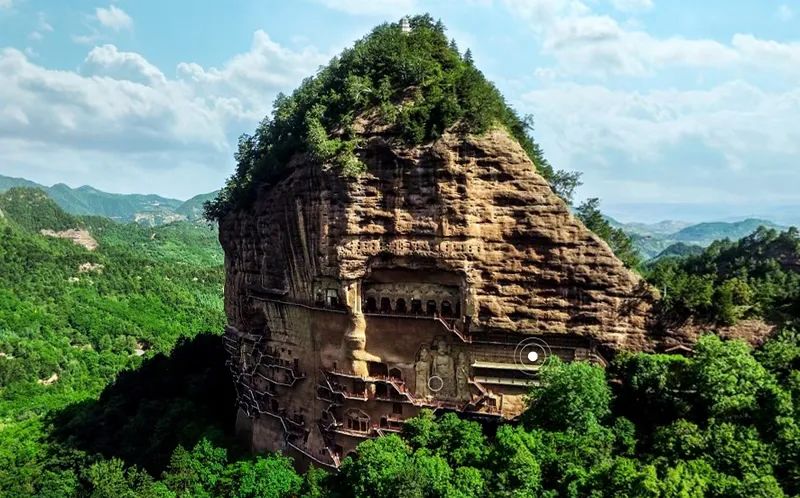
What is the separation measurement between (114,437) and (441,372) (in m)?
22.7

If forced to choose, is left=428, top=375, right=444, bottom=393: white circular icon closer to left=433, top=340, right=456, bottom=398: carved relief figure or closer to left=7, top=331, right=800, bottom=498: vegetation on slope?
left=433, top=340, right=456, bottom=398: carved relief figure

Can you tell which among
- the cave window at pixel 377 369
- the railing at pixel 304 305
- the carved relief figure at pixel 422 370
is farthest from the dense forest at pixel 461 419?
the railing at pixel 304 305

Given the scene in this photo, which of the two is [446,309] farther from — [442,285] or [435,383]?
[435,383]

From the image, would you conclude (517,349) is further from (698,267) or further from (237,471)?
(698,267)

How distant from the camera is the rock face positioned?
2362cm

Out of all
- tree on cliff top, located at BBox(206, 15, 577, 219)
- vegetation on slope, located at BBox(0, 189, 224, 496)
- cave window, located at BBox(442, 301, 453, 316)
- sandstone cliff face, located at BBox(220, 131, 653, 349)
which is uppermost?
tree on cliff top, located at BBox(206, 15, 577, 219)

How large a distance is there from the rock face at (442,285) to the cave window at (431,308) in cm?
4

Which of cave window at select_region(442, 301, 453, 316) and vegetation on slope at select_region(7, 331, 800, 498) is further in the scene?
cave window at select_region(442, 301, 453, 316)

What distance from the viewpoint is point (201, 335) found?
A: 152 feet

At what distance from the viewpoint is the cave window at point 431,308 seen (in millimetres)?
25375

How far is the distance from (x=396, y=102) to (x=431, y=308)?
25.6 ft

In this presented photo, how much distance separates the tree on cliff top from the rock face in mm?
746

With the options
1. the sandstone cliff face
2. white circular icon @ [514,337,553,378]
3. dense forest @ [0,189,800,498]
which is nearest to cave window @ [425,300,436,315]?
the sandstone cliff face

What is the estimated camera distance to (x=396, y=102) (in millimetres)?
25891
